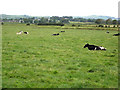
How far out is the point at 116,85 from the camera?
9117 millimetres

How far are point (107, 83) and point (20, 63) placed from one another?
7.29m

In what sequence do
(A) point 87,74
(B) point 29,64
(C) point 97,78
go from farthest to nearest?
(B) point 29,64 < (A) point 87,74 < (C) point 97,78

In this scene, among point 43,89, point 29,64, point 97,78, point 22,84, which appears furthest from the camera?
point 29,64

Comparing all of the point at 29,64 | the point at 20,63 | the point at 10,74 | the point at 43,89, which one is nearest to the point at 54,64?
the point at 29,64

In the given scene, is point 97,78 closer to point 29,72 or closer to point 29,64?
point 29,72

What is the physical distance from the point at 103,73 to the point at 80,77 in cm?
179

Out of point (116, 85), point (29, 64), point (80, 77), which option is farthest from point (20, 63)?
point (116, 85)

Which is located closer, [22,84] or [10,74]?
[22,84]

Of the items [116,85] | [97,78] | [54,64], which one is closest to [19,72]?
[54,64]

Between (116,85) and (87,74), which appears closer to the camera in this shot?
(116,85)

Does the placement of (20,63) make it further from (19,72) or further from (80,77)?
(80,77)

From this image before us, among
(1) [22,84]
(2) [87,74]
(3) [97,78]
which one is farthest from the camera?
(2) [87,74]

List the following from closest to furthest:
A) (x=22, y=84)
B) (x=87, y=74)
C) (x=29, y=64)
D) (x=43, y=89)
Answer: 1. (x=43, y=89)
2. (x=22, y=84)
3. (x=87, y=74)
4. (x=29, y=64)

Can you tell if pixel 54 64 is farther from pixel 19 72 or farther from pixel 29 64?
pixel 19 72
